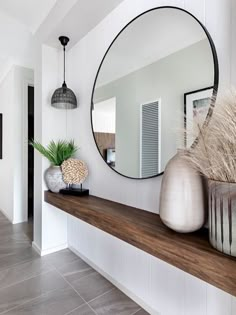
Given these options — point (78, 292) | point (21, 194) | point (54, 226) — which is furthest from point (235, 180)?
point (21, 194)

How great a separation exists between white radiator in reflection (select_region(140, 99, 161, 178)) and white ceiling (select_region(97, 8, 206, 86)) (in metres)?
0.30

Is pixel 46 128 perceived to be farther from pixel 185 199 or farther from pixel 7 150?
pixel 7 150

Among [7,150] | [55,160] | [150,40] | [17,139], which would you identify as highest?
[150,40]

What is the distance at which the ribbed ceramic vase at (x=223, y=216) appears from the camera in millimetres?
714

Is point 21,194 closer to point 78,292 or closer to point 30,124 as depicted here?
point 30,124

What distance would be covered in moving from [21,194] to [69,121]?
5.81 feet

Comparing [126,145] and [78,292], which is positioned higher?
[126,145]

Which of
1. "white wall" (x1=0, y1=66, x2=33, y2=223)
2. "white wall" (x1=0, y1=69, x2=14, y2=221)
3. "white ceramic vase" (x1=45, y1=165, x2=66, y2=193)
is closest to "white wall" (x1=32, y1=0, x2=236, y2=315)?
"white ceramic vase" (x1=45, y1=165, x2=66, y2=193)

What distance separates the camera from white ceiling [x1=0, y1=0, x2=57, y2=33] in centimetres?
186

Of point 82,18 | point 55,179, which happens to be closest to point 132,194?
point 55,179

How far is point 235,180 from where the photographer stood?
0.71 meters

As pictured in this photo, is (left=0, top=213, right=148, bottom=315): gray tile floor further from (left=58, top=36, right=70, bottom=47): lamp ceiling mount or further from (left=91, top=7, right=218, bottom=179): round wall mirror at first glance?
(left=58, top=36, right=70, bottom=47): lamp ceiling mount

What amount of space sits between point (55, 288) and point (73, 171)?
942mm

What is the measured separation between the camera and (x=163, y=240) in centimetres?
91
